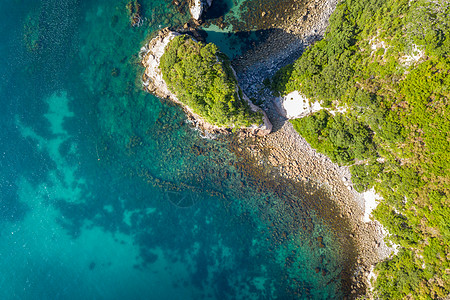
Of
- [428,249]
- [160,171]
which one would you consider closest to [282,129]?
[160,171]

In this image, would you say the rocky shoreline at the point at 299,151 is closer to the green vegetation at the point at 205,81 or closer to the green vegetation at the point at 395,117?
the green vegetation at the point at 395,117

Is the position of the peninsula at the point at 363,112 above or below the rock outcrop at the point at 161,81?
below

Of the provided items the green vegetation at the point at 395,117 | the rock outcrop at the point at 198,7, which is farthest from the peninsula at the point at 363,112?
the rock outcrop at the point at 198,7

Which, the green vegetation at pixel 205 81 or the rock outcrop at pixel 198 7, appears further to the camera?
the rock outcrop at pixel 198 7

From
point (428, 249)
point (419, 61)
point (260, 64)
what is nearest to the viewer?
point (419, 61)

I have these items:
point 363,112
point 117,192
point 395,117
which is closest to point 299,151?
point 363,112

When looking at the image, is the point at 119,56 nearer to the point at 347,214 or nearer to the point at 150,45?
the point at 150,45

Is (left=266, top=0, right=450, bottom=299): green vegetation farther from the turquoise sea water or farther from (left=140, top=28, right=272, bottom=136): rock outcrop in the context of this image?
the turquoise sea water
